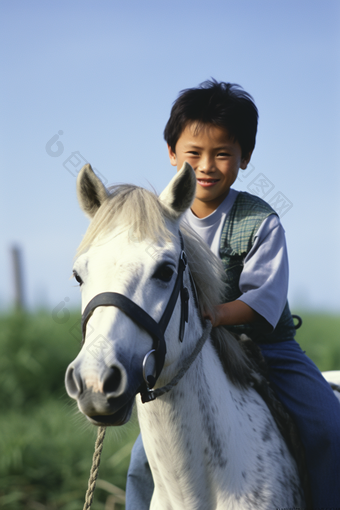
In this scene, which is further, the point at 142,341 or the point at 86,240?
the point at 86,240

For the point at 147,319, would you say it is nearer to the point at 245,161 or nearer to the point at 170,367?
the point at 170,367

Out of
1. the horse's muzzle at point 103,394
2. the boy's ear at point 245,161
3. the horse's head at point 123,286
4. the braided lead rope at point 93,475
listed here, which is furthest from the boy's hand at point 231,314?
the boy's ear at point 245,161

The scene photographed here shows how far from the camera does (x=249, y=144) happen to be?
2.39 metres

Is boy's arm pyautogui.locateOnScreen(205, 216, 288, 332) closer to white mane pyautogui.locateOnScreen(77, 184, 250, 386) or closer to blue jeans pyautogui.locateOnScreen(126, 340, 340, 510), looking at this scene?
white mane pyautogui.locateOnScreen(77, 184, 250, 386)

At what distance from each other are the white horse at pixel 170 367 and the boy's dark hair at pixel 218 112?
809 mm

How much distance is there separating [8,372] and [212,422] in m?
5.18

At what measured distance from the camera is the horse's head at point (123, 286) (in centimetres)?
118

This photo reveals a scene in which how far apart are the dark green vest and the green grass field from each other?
2.66 feet

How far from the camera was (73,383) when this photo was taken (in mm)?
1220

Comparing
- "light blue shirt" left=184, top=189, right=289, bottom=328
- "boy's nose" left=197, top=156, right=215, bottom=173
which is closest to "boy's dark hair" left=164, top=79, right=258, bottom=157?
"boy's nose" left=197, top=156, right=215, bottom=173

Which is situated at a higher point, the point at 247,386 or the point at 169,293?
the point at 169,293

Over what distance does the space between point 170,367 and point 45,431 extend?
4111 mm

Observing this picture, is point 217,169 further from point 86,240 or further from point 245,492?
point 245,492

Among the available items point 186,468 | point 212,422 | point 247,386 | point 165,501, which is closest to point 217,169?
point 247,386
